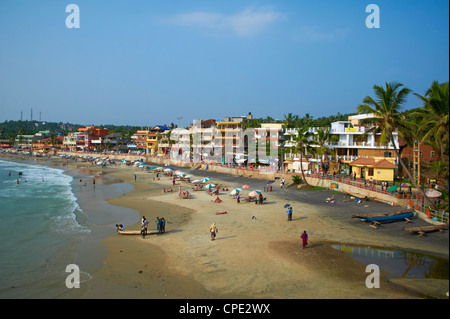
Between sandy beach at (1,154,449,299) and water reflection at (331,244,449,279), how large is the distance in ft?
1.72

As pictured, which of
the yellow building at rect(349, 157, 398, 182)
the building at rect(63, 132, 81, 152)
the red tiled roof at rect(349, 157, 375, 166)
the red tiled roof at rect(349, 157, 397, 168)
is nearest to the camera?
the red tiled roof at rect(349, 157, 397, 168)

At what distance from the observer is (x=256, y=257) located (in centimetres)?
1506

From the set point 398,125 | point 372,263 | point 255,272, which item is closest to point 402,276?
point 372,263

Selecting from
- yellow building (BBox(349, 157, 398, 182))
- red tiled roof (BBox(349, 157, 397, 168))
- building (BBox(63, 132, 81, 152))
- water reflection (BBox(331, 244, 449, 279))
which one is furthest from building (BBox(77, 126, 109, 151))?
water reflection (BBox(331, 244, 449, 279))

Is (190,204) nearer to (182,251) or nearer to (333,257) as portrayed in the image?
(182,251)

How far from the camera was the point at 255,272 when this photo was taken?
13281 millimetres

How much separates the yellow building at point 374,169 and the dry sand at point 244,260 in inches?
326

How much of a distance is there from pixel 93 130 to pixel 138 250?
414 feet

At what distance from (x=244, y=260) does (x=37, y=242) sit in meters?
13.7

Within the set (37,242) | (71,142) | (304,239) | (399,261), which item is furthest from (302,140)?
(71,142)

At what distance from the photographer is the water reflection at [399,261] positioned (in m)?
12.7

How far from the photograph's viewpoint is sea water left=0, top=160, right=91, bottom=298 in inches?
526

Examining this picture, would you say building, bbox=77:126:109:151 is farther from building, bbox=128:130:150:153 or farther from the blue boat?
the blue boat

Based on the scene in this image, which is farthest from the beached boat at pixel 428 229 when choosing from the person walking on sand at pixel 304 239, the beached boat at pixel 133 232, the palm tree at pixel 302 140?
the palm tree at pixel 302 140
